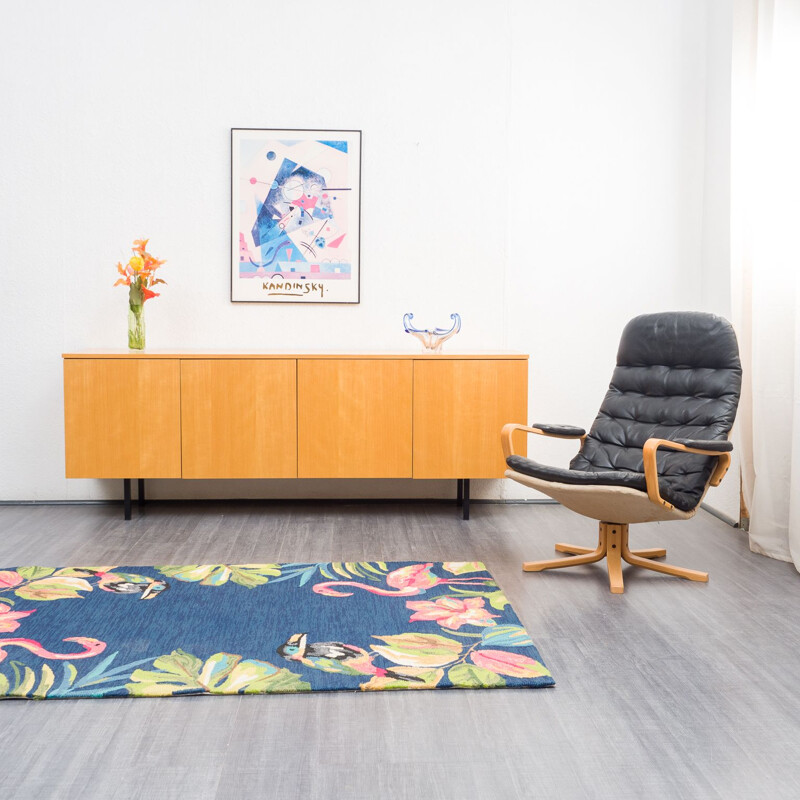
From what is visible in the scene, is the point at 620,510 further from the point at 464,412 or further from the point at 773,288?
the point at 773,288

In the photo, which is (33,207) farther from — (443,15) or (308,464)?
(443,15)

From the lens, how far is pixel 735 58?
363cm

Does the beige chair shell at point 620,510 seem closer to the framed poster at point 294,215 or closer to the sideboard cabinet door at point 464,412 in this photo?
the sideboard cabinet door at point 464,412

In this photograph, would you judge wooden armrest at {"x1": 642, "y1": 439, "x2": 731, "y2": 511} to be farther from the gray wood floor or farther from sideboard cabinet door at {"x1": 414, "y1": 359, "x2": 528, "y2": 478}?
sideboard cabinet door at {"x1": 414, "y1": 359, "x2": 528, "y2": 478}

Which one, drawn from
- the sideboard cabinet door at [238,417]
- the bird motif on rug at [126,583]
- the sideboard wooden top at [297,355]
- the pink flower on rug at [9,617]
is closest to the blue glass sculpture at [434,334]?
the sideboard wooden top at [297,355]

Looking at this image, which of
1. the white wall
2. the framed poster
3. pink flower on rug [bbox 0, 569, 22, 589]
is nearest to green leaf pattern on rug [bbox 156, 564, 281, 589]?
pink flower on rug [bbox 0, 569, 22, 589]

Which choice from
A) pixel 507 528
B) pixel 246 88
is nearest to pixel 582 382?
pixel 507 528

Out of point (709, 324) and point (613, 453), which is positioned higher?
point (709, 324)

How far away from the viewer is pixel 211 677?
202 cm

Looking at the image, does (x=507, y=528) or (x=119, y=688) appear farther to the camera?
(x=507, y=528)

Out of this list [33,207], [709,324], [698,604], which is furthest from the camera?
[33,207]

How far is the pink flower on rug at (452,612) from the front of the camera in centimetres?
243

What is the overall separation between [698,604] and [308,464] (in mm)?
1914

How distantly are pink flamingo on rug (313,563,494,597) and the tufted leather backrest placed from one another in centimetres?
81
